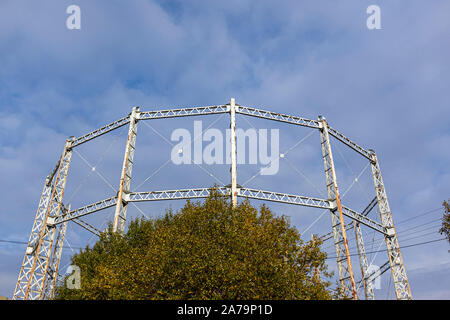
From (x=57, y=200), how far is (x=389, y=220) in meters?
38.4

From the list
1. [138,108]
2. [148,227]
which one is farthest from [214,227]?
[138,108]

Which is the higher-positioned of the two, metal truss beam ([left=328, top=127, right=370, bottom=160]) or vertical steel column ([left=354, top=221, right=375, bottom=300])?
metal truss beam ([left=328, top=127, right=370, bottom=160])

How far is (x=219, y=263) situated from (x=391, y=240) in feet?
91.1

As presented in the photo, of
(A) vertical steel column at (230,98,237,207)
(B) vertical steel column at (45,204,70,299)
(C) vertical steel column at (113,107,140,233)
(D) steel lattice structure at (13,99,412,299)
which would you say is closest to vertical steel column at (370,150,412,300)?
(D) steel lattice structure at (13,99,412,299)

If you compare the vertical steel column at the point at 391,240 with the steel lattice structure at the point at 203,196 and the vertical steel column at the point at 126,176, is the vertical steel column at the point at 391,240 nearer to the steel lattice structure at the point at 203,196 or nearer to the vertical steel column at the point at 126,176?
the steel lattice structure at the point at 203,196

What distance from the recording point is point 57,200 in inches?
1497

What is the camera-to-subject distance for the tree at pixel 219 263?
18562 mm

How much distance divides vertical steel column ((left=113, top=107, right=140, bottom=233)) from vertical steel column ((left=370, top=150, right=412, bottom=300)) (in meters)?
29.1

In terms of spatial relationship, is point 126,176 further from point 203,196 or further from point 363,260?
point 363,260

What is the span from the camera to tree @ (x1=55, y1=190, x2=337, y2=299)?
18562 millimetres

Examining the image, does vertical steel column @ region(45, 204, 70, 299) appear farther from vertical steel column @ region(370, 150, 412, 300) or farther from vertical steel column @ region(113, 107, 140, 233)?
vertical steel column @ region(370, 150, 412, 300)

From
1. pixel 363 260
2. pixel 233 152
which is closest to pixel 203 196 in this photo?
pixel 233 152

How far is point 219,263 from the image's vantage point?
61.4 ft

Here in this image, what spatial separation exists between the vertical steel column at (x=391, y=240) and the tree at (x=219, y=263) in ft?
62.2
